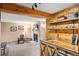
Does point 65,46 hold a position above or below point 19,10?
below

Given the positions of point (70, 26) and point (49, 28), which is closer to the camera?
point (70, 26)

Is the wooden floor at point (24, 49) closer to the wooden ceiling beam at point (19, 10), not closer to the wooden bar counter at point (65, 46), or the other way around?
the wooden bar counter at point (65, 46)

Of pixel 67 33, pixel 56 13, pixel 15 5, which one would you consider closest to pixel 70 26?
pixel 67 33

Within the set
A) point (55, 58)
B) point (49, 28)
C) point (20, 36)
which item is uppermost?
point (49, 28)

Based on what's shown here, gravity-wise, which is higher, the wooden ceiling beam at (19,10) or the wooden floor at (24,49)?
the wooden ceiling beam at (19,10)

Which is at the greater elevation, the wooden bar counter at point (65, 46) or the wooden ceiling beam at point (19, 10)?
the wooden ceiling beam at point (19, 10)

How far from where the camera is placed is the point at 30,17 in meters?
1.55

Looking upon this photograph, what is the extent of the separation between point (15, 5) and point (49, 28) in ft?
2.00

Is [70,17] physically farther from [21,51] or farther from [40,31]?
[21,51]

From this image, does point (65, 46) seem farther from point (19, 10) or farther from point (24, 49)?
point (19, 10)

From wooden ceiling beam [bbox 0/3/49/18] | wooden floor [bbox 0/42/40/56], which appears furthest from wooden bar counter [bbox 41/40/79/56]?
wooden ceiling beam [bbox 0/3/49/18]

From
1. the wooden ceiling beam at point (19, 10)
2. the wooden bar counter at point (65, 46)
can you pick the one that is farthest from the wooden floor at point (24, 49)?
the wooden ceiling beam at point (19, 10)

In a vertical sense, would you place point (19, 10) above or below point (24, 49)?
above

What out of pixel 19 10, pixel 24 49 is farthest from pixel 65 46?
pixel 19 10
